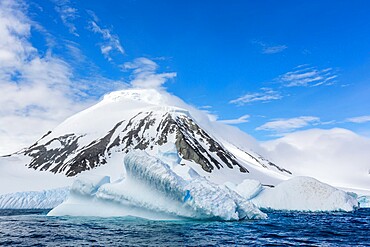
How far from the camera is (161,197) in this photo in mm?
26406

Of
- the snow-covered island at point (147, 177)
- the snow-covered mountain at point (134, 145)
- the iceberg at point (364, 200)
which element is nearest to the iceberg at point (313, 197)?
the snow-covered island at point (147, 177)

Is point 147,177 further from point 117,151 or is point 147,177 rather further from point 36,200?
point 117,151

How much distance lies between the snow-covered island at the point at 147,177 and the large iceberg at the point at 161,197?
0.25ft

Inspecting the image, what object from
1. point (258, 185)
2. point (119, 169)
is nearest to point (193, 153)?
point (119, 169)

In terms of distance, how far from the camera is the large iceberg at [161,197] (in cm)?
2562

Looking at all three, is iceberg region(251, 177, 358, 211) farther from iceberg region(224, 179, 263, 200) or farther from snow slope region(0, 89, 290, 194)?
snow slope region(0, 89, 290, 194)

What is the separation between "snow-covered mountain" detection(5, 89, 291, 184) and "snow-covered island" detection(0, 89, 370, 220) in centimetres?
42

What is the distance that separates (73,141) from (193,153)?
61.4 metres

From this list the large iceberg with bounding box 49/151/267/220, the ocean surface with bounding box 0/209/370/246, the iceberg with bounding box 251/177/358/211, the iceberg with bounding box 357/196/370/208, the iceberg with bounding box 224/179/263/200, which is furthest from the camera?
the iceberg with bounding box 357/196/370/208

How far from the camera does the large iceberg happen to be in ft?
84.1

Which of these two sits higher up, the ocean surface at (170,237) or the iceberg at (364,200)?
the iceberg at (364,200)

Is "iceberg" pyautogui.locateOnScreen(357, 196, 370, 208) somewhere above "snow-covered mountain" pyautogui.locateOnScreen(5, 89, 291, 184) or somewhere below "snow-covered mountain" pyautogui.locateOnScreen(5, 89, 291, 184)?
below

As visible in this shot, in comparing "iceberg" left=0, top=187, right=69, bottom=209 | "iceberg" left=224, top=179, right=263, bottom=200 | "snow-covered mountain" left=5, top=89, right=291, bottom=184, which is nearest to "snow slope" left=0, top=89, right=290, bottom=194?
"snow-covered mountain" left=5, top=89, right=291, bottom=184

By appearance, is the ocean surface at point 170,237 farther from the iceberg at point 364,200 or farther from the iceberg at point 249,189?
the iceberg at point 364,200
